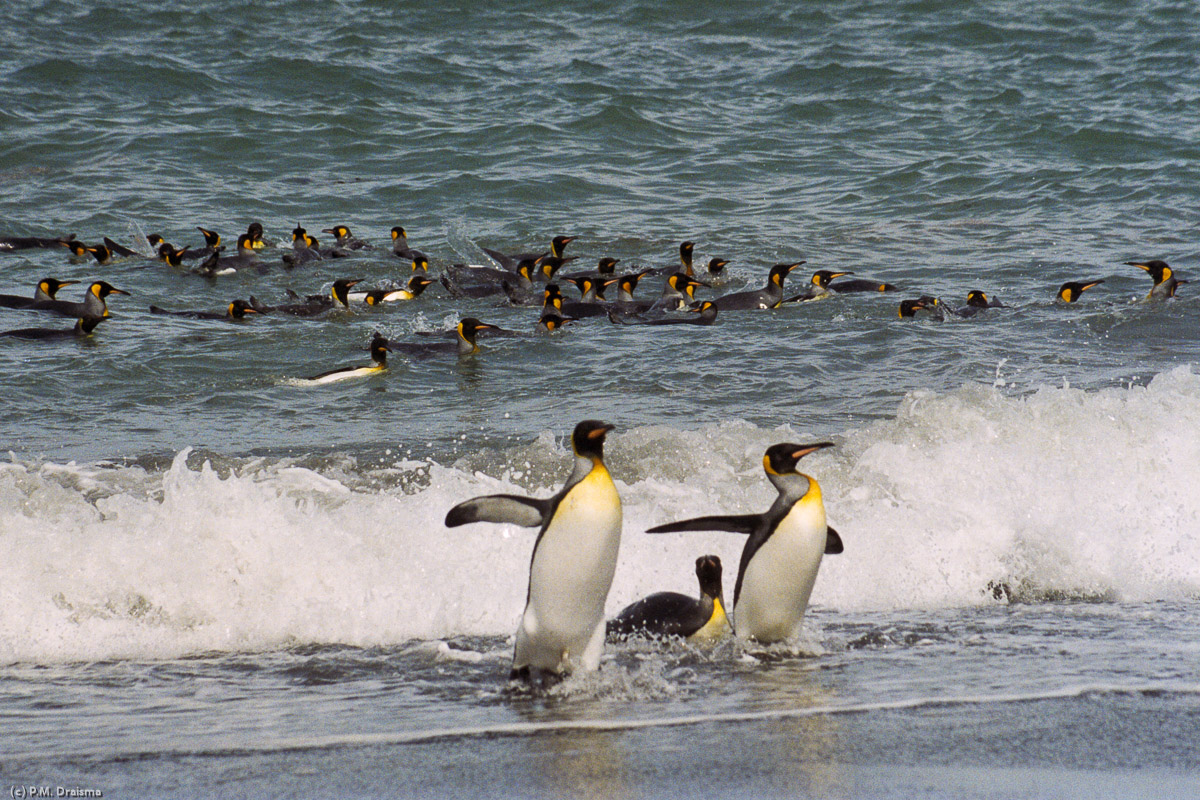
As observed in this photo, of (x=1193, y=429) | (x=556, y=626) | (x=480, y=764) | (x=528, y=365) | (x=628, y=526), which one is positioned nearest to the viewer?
(x=480, y=764)

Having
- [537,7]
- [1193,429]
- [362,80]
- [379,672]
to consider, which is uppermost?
[537,7]

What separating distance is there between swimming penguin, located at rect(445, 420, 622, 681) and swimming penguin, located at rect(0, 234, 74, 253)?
9881mm

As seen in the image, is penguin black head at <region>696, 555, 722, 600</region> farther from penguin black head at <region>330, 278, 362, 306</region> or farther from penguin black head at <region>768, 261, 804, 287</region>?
penguin black head at <region>330, 278, 362, 306</region>

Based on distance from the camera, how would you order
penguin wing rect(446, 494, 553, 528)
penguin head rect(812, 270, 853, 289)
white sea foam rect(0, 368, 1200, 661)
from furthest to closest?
penguin head rect(812, 270, 853, 289) → white sea foam rect(0, 368, 1200, 661) → penguin wing rect(446, 494, 553, 528)

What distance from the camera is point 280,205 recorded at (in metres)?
14.0

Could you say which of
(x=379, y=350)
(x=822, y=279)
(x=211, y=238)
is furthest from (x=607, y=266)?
(x=211, y=238)

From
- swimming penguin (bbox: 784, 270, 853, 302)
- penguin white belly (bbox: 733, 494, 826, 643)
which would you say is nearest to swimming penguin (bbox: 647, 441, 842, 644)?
penguin white belly (bbox: 733, 494, 826, 643)

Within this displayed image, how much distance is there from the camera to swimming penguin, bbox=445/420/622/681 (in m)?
3.57

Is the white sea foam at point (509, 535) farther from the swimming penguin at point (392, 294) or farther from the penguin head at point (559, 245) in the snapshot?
the penguin head at point (559, 245)

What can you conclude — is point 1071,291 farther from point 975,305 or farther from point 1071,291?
point 975,305

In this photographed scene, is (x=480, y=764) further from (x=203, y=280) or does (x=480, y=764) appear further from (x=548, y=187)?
(x=548, y=187)

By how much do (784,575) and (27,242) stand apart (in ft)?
34.3

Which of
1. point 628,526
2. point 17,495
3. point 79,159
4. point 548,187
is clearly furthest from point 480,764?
point 79,159

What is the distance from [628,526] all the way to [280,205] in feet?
33.1
